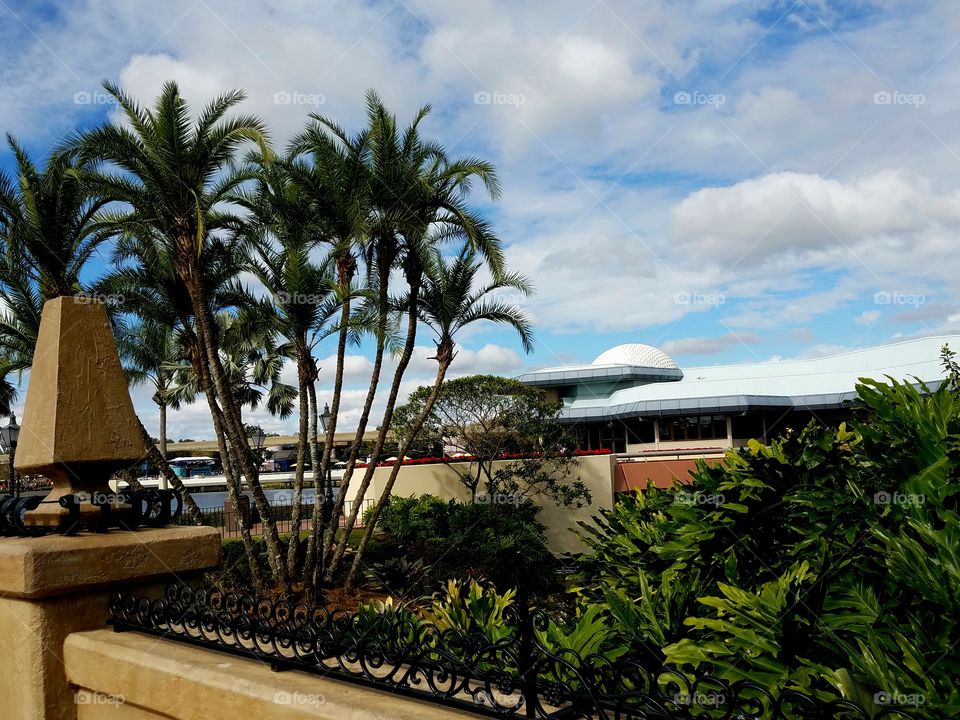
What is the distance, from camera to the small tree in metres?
23.1

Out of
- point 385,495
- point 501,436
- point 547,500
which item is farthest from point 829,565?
point 547,500

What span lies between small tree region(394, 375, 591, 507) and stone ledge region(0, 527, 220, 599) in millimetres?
18859

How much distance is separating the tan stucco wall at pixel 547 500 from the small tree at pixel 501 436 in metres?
0.31

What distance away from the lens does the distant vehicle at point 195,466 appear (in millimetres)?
55941

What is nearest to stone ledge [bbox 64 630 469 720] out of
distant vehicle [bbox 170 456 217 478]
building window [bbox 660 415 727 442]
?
building window [bbox 660 415 727 442]

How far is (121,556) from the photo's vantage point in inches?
153

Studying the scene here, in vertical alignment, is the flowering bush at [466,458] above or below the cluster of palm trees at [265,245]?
below

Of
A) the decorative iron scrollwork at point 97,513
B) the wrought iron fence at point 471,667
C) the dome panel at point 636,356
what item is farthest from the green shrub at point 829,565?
the dome panel at point 636,356

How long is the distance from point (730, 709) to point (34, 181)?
18581mm

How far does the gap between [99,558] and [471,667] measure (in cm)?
218

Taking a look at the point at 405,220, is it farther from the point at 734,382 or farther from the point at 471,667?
the point at 734,382

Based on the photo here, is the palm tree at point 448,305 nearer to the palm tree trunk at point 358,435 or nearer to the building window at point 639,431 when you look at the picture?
the palm tree trunk at point 358,435

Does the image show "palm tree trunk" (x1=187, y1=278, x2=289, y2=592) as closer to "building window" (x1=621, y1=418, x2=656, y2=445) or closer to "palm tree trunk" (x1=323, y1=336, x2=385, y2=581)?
"palm tree trunk" (x1=323, y1=336, x2=385, y2=581)

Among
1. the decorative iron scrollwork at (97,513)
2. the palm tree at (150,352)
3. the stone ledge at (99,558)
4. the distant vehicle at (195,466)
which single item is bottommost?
the distant vehicle at (195,466)
